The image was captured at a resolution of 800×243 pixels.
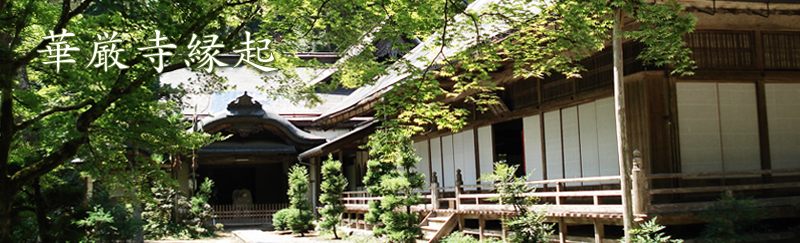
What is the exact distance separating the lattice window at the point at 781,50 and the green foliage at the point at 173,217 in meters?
15.5

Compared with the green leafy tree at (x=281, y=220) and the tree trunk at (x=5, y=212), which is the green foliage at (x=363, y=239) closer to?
the green leafy tree at (x=281, y=220)

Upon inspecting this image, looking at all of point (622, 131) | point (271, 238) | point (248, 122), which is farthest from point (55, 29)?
point (248, 122)

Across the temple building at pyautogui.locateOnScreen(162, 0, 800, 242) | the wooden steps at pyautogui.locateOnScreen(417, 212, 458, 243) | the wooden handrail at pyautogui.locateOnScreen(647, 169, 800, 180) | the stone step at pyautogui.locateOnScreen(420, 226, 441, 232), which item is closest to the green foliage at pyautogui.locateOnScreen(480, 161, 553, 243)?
the temple building at pyautogui.locateOnScreen(162, 0, 800, 242)

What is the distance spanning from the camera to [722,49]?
1127 centimetres

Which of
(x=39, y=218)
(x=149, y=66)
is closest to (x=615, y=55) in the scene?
(x=149, y=66)

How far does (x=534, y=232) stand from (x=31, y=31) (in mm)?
8209

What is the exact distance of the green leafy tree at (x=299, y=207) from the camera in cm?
2194

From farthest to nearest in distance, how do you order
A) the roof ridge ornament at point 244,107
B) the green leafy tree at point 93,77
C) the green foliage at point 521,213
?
1. the roof ridge ornament at point 244,107
2. the green foliage at point 521,213
3. the green leafy tree at point 93,77

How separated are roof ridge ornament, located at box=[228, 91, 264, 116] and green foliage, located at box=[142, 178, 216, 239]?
13.7ft

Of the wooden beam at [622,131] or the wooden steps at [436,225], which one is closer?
the wooden beam at [622,131]

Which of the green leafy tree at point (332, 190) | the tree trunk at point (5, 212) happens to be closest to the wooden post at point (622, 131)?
the tree trunk at point (5, 212)

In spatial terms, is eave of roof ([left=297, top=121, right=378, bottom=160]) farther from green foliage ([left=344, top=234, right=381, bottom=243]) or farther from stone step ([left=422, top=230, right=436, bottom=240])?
stone step ([left=422, top=230, right=436, bottom=240])

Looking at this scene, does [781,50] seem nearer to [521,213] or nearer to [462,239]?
[521,213]

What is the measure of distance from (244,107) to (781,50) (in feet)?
59.0
